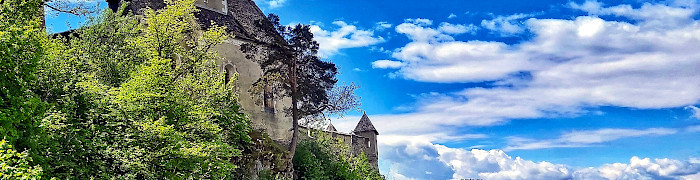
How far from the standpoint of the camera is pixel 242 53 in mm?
33906

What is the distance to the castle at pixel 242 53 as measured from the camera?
32531mm

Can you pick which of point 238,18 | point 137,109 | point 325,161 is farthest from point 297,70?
point 137,109

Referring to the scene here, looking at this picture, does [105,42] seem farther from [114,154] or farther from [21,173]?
[21,173]

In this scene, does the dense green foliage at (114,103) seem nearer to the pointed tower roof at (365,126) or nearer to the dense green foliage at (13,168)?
the dense green foliage at (13,168)

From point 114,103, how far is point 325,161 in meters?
21.2

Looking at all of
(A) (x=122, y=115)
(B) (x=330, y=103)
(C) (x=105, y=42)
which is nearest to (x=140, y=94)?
(A) (x=122, y=115)

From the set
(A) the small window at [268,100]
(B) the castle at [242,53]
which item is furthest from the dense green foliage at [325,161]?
(A) the small window at [268,100]

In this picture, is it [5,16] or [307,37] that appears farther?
[307,37]

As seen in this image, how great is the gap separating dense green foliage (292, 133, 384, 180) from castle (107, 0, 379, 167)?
1496 mm

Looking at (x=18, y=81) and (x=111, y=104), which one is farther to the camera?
(x=111, y=104)

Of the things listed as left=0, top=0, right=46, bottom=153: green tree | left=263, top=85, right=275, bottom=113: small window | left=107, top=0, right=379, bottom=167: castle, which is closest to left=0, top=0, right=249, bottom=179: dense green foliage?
left=0, top=0, right=46, bottom=153: green tree

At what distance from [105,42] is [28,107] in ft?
35.8

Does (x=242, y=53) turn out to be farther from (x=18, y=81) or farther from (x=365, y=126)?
(x=365, y=126)

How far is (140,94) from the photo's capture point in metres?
19.4
